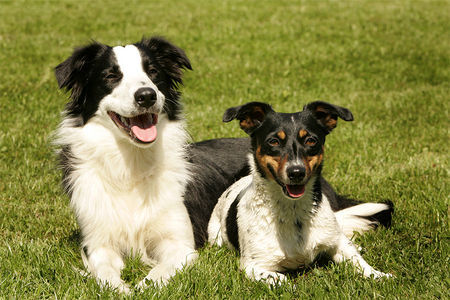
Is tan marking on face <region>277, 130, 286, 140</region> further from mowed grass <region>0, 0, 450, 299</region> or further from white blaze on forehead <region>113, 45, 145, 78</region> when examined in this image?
white blaze on forehead <region>113, 45, 145, 78</region>

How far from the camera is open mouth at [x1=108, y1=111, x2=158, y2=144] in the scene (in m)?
4.03

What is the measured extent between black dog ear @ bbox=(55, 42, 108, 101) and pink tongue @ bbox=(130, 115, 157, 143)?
1.99 feet

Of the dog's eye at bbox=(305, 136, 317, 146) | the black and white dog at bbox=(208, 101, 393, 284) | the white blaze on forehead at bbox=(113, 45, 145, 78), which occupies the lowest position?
the black and white dog at bbox=(208, 101, 393, 284)

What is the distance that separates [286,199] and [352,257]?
691 mm

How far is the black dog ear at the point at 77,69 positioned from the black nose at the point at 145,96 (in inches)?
28.3

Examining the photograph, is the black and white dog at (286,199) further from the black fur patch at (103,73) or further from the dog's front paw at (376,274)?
the black fur patch at (103,73)

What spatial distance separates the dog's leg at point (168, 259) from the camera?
390 cm

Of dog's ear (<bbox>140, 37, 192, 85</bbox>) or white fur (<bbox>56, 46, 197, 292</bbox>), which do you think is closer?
white fur (<bbox>56, 46, 197, 292</bbox>)

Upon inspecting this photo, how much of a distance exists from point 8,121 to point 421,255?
6.69 metres

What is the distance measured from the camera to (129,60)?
4.15 m

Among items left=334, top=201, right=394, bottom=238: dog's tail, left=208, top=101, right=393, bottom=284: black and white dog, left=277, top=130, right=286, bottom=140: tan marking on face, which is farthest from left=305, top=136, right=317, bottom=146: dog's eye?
left=334, top=201, right=394, bottom=238: dog's tail

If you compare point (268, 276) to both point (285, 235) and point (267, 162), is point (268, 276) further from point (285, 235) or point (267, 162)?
point (267, 162)

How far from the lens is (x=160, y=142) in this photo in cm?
449

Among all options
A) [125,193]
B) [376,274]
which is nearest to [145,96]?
[125,193]
